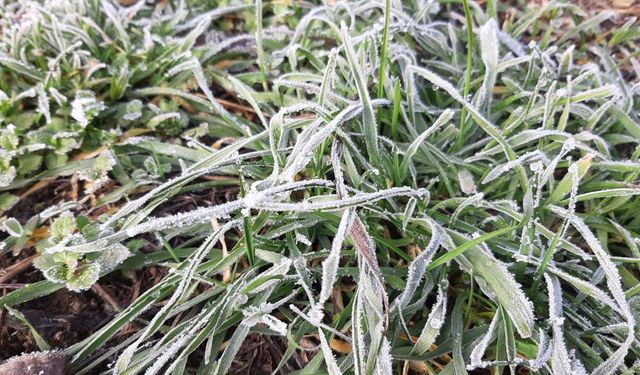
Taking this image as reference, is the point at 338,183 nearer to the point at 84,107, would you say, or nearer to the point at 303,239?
the point at 303,239

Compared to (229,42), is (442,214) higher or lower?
lower

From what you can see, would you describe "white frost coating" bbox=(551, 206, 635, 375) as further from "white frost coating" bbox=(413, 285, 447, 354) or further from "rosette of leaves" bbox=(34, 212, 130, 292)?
"rosette of leaves" bbox=(34, 212, 130, 292)

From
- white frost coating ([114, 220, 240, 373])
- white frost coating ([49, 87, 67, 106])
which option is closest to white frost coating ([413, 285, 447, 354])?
white frost coating ([114, 220, 240, 373])

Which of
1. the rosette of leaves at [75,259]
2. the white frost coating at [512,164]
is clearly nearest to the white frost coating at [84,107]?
the rosette of leaves at [75,259]

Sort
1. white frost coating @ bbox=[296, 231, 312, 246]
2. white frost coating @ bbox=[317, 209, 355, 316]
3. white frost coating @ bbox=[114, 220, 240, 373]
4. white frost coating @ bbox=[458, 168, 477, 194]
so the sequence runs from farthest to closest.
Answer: white frost coating @ bbox=[458, 168, 477, 194] → white frost coating @ bbox=[296, 231, 312, 246] → white frost coating @ bbox=[114, 220, 240, 373] → white frost coating @ bbox=[317, 209, 355, 316]

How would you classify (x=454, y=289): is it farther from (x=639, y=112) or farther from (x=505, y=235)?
(x=639, y=112)

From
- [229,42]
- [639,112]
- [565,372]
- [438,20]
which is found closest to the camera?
[565,372]

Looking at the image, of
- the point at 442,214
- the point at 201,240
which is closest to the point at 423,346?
the point at 442,214

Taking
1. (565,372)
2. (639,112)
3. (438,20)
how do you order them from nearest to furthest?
1. (565,372)
2. (639,112)
3. (438,20)
